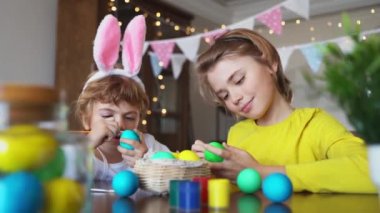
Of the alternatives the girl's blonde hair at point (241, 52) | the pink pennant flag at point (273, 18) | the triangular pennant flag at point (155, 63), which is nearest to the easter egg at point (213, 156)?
the girl's blonde hair at point (241, 52)

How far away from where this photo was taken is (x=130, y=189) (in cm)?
61

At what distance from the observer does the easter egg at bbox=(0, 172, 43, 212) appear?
29 centimetres

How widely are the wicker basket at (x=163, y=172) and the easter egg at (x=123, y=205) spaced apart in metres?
0.05

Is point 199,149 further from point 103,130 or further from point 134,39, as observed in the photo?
point 134,39

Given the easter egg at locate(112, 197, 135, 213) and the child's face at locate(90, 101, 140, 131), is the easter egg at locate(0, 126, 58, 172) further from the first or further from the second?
the child's face at locate(90, 101, 140, 131)

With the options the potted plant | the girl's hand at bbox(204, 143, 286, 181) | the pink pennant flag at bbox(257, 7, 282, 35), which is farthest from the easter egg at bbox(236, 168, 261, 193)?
the pink pennant flag at bbox(257, 7, 282, 35)

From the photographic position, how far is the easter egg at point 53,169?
31cm

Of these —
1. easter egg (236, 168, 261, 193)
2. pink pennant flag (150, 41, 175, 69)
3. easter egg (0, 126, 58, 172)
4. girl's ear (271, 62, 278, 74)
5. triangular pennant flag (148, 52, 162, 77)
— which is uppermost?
pink pennant flag (150, 41, 175, 69)

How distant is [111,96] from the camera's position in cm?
116

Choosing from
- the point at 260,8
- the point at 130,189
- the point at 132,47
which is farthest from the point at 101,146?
the point at 260,8

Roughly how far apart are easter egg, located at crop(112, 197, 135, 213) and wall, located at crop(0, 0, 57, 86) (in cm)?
185

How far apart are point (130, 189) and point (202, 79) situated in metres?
0.64

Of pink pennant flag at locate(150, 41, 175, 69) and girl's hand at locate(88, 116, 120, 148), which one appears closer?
girl's hand at locate(88, 116, 120, 148)

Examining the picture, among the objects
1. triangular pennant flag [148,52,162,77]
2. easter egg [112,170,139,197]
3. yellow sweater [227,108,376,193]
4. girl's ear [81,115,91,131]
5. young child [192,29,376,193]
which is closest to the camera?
easter egg [112,170,139,197]
